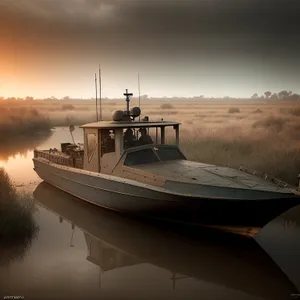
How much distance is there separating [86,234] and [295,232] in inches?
171

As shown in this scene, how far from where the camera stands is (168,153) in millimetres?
9586

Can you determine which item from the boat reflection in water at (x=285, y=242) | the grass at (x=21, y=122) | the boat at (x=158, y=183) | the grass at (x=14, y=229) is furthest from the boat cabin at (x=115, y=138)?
the grass at (x=21, y=122)

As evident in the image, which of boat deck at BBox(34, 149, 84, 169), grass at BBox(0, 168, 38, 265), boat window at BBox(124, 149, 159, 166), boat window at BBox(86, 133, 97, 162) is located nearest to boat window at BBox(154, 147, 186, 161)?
boat window at BBox(124, 149, 159, 166)

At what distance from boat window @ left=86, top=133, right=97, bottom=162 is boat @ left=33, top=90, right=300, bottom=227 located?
3 cm

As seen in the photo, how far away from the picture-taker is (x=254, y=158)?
42.6ft

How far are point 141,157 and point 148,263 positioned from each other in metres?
3.13

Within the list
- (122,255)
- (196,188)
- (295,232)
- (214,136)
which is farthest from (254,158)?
(122,255)

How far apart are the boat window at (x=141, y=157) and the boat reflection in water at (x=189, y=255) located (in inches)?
51.5

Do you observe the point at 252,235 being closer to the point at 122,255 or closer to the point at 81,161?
the point at 122,255

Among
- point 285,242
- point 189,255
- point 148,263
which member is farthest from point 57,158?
point 285,242

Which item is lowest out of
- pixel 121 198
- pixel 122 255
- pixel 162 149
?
pixel 122 255

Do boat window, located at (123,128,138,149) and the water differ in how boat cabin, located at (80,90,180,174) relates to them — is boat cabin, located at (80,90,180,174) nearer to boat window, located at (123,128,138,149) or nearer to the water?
boat window, located at (123,128,138,149)

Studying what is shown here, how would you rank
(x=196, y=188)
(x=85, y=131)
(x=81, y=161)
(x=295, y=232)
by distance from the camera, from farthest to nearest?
(x=81, y=161), (x=85, y=131), (x=295, y=232), (x=196, y=188)

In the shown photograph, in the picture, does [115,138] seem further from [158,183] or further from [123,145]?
[158,183]
